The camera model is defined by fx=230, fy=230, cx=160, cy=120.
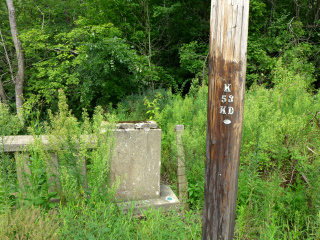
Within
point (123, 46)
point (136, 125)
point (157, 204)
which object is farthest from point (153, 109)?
point (157, 204)

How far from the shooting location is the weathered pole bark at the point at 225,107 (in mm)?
1688

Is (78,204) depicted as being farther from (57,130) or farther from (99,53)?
(99,53)

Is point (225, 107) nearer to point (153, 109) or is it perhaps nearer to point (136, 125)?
point (136, 125)

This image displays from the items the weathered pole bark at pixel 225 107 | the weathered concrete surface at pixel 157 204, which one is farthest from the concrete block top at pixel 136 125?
the weathered pole bark at pixel 225 107

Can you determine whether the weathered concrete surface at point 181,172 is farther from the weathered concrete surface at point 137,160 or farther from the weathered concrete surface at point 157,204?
the weathered concrete surface at point 137,160

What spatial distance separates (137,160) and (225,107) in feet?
5.21

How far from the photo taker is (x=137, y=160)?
2.99 metres

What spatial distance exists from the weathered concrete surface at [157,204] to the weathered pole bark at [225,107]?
120cm

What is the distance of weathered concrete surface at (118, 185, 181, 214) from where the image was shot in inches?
113

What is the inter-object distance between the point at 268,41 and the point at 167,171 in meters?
8.74

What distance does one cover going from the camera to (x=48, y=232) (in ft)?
5.88

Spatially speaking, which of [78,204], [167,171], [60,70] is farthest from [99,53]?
[78,204]

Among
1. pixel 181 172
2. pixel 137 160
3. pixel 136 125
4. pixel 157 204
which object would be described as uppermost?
pixel 136 125

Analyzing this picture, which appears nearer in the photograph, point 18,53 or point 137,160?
point 137,160
